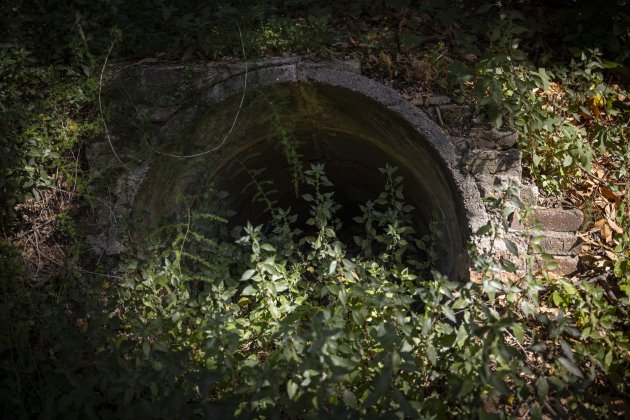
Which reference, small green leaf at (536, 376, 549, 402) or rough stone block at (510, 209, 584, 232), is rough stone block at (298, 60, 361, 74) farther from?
small green leaf at (536, 376, 549, 402)

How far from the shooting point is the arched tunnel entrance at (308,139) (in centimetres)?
349

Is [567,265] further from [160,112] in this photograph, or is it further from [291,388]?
[160,112]

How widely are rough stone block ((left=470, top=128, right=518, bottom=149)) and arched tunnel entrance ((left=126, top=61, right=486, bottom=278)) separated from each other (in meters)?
0.18

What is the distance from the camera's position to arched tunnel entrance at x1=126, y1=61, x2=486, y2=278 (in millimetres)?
3486

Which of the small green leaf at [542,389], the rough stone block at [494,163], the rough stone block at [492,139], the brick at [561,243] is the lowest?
the small green leaf at [542,389]

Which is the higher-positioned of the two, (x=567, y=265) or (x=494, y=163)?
(x=494, y=163)

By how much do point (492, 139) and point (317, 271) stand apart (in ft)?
4.91

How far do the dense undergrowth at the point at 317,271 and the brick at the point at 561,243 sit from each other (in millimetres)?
123

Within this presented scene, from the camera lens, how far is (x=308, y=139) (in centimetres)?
454

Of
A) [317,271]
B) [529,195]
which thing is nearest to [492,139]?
[529,195]

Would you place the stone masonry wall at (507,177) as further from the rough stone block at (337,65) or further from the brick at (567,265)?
the rough stone block at (337,65)

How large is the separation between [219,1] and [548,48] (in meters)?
2.57

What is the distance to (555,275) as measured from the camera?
3.24 m

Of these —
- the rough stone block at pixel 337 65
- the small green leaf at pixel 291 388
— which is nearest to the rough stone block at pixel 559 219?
the rough stone block at pixel 337 65
